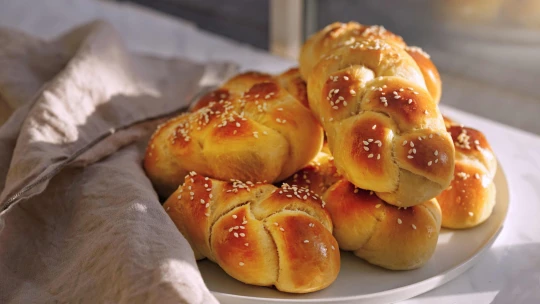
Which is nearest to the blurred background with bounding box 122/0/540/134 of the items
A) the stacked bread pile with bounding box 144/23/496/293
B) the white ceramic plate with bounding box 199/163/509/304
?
the stacked bread pile with bounding box 144/23/496/293

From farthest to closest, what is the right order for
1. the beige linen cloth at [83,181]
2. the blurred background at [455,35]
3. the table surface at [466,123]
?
the blurred background at [455,35] < the table surface at [466,123] < the beige linen cloth at [83,181]

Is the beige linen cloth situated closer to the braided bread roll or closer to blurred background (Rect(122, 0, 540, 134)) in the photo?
the braided bread roll

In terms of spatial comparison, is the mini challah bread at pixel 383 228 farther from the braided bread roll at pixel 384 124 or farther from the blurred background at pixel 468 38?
the blurred background at pixel 468 38

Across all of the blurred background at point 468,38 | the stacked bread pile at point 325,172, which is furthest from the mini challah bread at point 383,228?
the blurred background at point 468,38

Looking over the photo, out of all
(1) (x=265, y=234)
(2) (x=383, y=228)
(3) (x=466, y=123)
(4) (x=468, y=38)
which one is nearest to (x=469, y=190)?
(2) (x=383, y=228)

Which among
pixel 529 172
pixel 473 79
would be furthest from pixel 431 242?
pixel 473 79
